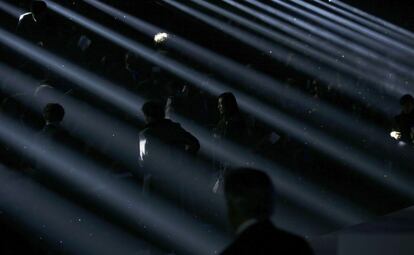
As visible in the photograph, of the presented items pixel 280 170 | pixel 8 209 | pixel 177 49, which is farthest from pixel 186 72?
pixel 8 209

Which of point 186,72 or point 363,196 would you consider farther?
point 186,72

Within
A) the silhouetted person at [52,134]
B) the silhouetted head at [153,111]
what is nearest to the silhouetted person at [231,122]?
the silhouetted head at [153,111]

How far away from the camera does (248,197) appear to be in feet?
7.63

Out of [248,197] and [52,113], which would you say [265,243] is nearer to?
[248,197]

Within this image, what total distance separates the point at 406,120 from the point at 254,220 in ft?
24.0

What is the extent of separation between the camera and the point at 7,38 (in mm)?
10094

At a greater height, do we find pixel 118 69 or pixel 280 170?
pixel 118 69

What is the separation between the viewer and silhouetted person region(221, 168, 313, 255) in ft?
7.23

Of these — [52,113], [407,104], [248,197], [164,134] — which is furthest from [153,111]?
[407,104]

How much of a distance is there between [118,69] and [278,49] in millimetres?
5022

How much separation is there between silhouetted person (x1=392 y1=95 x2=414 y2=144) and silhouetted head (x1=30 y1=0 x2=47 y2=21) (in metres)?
5.19

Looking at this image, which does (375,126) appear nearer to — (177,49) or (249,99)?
(249,99)

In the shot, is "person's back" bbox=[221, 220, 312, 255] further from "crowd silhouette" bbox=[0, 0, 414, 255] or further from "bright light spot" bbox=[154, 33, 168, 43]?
"bright light spot" bbox=[154, 33, 168, 43]

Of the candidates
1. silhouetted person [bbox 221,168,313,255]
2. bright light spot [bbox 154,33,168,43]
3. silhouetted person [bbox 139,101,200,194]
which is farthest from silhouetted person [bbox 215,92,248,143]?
silhouetted person [bbox 221,168,313,255]
